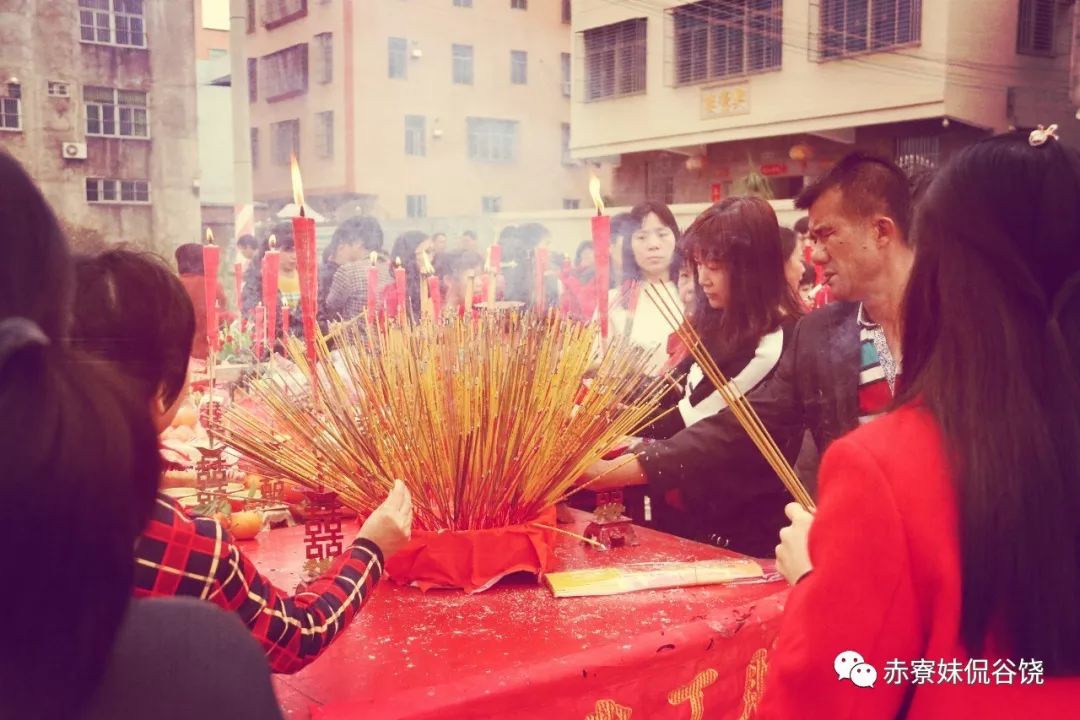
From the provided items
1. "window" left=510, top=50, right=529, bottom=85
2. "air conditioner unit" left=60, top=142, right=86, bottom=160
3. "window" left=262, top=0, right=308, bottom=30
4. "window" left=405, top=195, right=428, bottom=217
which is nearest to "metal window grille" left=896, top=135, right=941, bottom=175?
"window" left=510, top=50, right=529, bottom=85

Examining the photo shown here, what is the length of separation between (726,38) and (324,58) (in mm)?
→ 1455

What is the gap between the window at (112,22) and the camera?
109 inches

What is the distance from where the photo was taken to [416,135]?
3.70m

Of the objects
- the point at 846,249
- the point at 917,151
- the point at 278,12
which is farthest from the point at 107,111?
the point at 917,151

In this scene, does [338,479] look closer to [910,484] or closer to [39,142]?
[910,484]

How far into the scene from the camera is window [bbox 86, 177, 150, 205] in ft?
9.28

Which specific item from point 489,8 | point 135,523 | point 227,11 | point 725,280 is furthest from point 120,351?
point 489,8

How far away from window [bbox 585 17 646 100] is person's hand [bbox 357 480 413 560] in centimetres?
229

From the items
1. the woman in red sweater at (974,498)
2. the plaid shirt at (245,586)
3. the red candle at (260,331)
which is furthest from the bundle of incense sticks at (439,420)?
the red candle at (260,331)

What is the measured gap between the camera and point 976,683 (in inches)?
30.1

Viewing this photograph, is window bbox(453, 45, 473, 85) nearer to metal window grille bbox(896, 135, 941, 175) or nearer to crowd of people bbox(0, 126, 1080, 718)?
metal window grille bbox(896, 135, 941, 175)

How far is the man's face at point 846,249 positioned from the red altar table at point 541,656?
555mm

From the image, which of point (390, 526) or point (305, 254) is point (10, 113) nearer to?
point (305, 254)

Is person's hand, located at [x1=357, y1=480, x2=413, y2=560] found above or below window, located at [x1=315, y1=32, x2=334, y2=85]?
below
